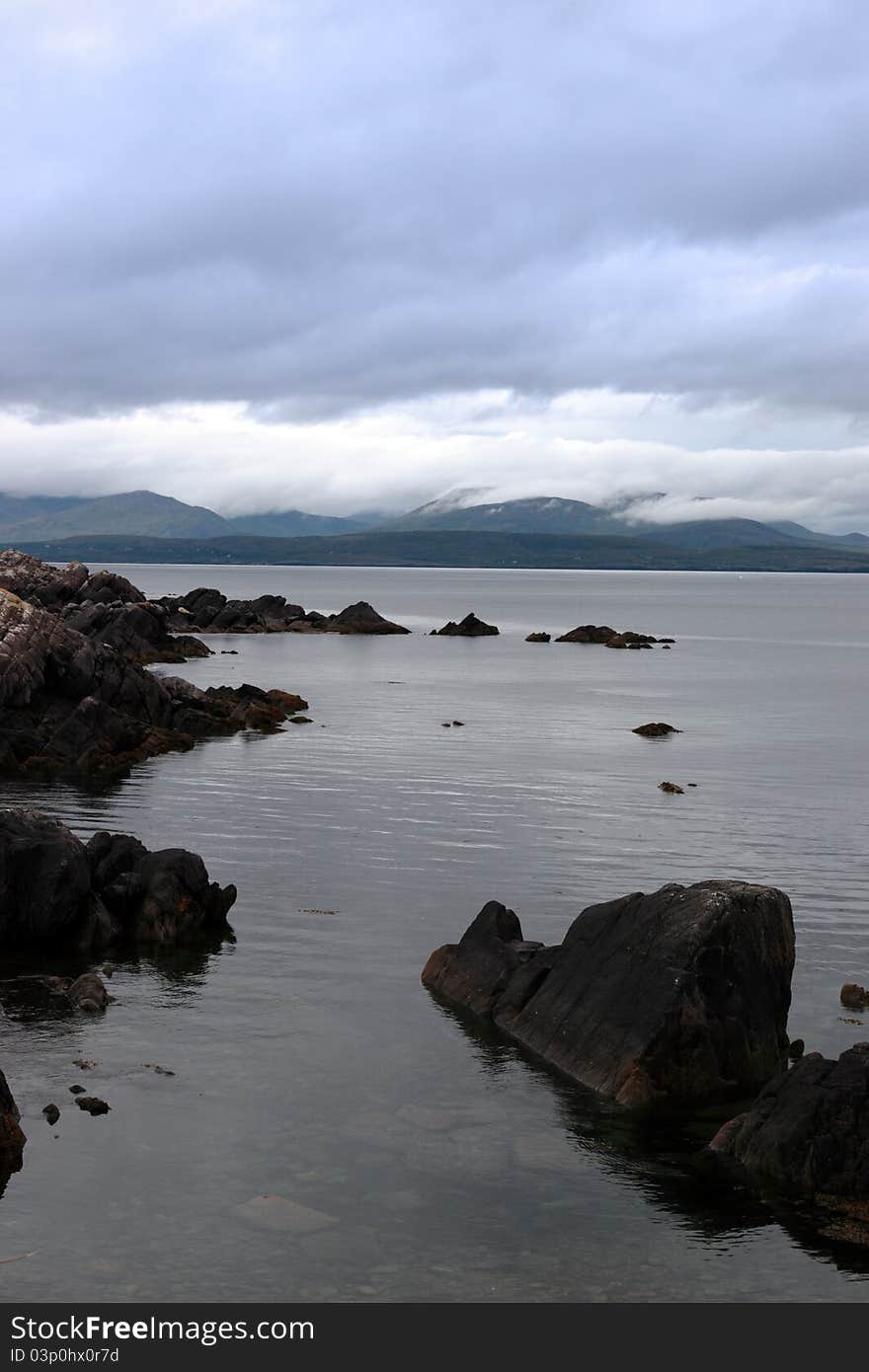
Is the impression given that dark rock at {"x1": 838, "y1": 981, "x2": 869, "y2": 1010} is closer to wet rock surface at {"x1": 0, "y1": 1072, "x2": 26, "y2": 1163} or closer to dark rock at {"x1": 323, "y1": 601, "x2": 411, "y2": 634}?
wet rock surface at {"x1": 0, "y1": 1072, "x2": 26, "y2": 1163}

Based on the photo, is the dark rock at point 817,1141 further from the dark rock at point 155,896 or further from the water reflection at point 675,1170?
the dark rock at point 155,896

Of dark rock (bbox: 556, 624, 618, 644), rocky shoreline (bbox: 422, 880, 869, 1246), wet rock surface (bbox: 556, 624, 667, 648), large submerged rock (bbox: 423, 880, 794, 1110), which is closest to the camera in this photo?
rocky shoreline (bbox: 422, 880, 869, 1246)

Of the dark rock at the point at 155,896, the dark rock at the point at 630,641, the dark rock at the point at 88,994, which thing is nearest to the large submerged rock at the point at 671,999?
the dark rock at the point at 88,994

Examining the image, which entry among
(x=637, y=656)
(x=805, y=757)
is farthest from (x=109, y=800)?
(x=637, y=656)

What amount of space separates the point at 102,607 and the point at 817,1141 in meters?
98.3

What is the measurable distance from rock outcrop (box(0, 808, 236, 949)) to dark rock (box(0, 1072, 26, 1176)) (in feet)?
34.5

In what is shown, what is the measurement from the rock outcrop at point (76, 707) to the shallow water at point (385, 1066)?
406cm

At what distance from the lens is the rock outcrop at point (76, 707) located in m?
56.0

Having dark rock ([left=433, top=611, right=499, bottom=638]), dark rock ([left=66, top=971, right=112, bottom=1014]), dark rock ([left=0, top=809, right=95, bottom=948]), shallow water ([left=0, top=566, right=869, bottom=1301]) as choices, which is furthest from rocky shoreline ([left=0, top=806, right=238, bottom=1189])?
dark rock ([left=433, top=611, right=499, bottom=638])

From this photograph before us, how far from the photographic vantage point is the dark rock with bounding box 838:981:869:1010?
25734mm

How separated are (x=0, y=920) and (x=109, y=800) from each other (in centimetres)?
1806

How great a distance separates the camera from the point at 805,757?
6144 cm

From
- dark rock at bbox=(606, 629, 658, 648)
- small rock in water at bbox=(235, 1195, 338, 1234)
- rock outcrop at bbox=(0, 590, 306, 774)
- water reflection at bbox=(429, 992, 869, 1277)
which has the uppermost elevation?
dark rock at bbox=(606, 629, 658, 648)

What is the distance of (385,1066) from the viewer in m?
23.0
